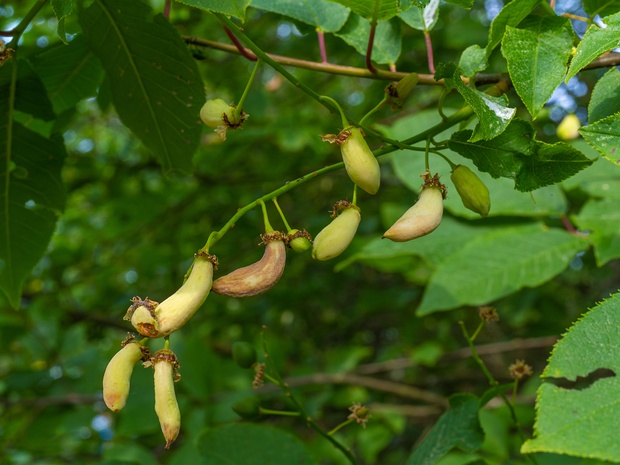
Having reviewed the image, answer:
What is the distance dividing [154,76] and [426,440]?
0.73 meters

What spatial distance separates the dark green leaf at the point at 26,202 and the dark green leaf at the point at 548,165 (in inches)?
30.9

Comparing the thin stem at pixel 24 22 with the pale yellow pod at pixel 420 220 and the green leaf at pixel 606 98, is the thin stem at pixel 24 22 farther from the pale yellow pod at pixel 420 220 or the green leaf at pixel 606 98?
the green leaf at pixel 606 98

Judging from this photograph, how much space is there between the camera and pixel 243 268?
783 millimetres

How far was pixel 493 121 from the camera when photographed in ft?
2.53

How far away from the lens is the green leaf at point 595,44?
73 cm

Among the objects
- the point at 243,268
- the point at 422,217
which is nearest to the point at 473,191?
the point at 422,217

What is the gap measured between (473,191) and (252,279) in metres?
0.29

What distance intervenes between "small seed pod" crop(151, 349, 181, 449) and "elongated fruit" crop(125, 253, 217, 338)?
50mm

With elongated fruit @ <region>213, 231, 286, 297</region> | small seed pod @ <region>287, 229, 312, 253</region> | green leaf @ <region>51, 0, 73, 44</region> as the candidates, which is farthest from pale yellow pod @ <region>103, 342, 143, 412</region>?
green leaf @ <region>51, 0, 73, 44</region>

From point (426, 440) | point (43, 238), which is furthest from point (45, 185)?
point (426, 440)

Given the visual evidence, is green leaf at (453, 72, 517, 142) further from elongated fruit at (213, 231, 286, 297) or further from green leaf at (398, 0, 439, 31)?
green leaf at (398, 0, 439, 31)

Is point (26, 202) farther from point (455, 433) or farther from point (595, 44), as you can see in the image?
point (595, 44)

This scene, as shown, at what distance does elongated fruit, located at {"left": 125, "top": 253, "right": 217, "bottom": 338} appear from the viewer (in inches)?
27.9

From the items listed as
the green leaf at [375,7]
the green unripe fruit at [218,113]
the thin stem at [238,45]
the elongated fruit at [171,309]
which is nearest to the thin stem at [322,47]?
the thin stem at [238,45]
